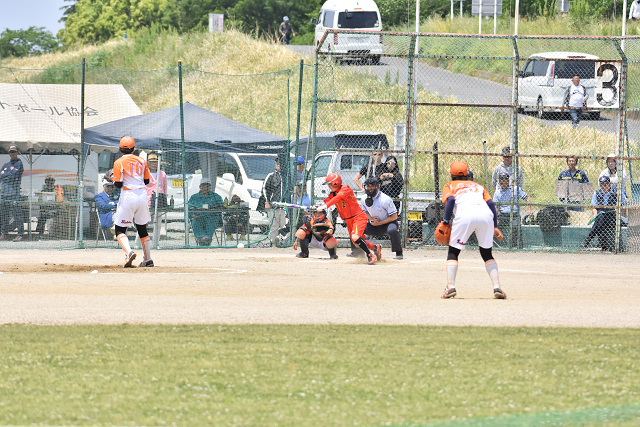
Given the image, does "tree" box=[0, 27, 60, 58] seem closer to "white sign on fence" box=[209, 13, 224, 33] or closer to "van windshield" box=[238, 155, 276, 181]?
"white sign on fence" box=[209, 13, 224, 33]

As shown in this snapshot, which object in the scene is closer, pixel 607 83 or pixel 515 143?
pixel 515 143

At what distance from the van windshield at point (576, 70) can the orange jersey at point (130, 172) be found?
30.4 ft

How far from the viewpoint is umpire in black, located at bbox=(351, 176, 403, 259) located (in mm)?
13992

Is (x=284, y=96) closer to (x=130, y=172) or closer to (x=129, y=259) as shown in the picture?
(x=130, y=172)

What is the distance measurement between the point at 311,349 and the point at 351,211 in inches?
261

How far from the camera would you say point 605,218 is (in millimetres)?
15359

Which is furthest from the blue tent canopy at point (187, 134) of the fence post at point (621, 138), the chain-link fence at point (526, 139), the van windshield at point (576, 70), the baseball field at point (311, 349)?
the fence post at point (621, 138)

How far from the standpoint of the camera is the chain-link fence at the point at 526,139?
15.3 metres

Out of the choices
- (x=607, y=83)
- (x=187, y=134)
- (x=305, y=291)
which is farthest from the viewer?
(x=187, y=134)

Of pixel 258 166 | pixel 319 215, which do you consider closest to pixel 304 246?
pixel 319 215

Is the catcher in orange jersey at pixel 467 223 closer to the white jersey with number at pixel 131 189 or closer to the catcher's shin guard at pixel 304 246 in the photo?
the catcher's shin guard at pixel 304 246

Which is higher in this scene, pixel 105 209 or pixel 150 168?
pixel 150 168

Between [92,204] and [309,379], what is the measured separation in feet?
37.1

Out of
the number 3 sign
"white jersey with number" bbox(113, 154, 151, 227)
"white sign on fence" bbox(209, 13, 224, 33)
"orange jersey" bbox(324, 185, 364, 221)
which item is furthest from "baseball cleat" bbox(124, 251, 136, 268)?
"white sign on fence" bbox(209, 13, 224, 33)
